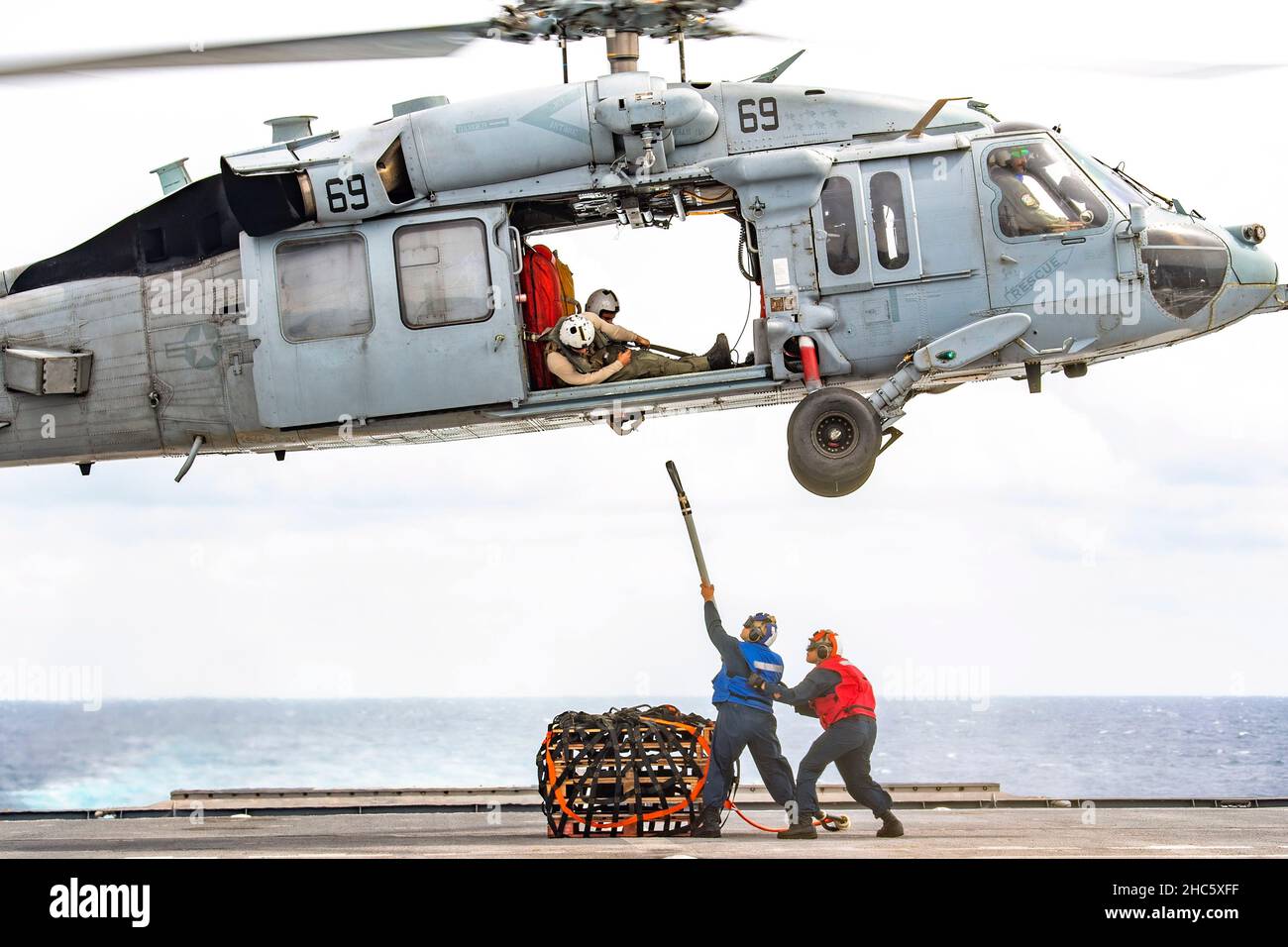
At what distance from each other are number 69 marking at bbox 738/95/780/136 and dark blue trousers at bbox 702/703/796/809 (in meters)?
4.35

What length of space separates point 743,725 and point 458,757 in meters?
61.3

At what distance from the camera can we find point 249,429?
43.1 feet

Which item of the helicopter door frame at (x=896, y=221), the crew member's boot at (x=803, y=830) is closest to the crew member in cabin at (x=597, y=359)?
the helicopter door frame at (x=896, y=221)

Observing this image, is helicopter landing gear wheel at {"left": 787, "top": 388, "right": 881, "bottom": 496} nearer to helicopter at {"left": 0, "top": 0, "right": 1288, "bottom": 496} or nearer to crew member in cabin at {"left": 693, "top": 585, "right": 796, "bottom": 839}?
helicopter at {"left": 0, "top": 0, "right": 1288, "bottom": 496}

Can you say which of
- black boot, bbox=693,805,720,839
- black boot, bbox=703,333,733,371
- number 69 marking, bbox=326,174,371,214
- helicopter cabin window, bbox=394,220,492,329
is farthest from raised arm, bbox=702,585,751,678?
number 69 marking, bbox=326,174,371,214

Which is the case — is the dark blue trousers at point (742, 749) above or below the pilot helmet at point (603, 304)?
below

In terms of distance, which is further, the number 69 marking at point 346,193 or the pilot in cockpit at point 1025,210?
the number 69 marking at point 346,193

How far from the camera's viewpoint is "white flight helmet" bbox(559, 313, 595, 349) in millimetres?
12688

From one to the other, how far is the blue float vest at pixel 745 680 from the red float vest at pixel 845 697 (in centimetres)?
32

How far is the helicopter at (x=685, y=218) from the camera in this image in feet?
41.0

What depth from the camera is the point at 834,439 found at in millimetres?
12531

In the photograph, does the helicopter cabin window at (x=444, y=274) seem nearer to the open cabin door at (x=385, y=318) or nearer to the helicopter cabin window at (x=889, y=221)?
the open cabin door at (x=385, y=318)
